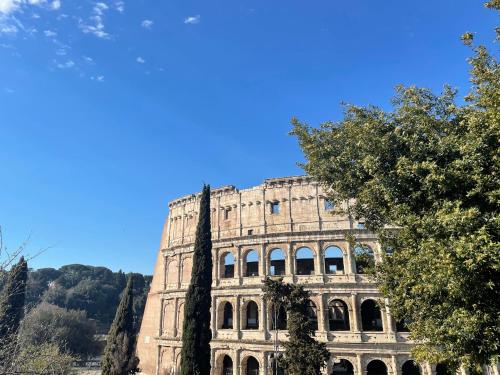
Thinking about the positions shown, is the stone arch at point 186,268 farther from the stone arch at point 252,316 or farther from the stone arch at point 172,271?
the stone arch at point 252,316

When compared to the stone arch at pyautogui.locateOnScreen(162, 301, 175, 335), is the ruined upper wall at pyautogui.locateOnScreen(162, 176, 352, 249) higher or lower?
higher

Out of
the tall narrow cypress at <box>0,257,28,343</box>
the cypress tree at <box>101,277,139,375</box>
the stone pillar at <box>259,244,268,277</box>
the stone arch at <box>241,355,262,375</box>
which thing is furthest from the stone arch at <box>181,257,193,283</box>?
the tall narrow cypress at <box>0,257,28,343</box>

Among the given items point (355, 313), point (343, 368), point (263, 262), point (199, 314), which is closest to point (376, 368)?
point (343, 368)

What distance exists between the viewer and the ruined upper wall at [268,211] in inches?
1024

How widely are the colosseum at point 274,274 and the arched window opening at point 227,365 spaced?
7cm

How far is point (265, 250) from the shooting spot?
86.9 ft

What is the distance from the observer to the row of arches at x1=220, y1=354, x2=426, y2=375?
22.8 meters

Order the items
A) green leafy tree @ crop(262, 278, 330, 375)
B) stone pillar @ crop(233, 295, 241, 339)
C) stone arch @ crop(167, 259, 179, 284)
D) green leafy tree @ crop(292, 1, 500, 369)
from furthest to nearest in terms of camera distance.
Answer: stone arch @ crop(167, 259, 179, 284)
stone pillar @ crop(233, 295, 241, 339)
green leafy tree @ crop(262, 278, 330, 375)
green leafy tree @ crop(292, 1, 500, 369)

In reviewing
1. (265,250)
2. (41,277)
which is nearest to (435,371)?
(265,250)

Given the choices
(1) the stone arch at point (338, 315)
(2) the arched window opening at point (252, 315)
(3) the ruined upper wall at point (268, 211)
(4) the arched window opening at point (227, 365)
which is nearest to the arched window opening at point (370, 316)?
(1) the stone arch at point (338, 315)

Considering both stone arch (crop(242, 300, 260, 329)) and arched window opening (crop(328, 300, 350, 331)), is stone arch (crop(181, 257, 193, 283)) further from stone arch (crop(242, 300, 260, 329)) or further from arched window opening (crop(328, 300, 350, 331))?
arched window opening (crop(328, 300, 350, 331))

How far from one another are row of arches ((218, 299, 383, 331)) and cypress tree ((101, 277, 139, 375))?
23.5 feet

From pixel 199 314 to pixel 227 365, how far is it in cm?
733

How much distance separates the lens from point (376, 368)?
2322 cm
